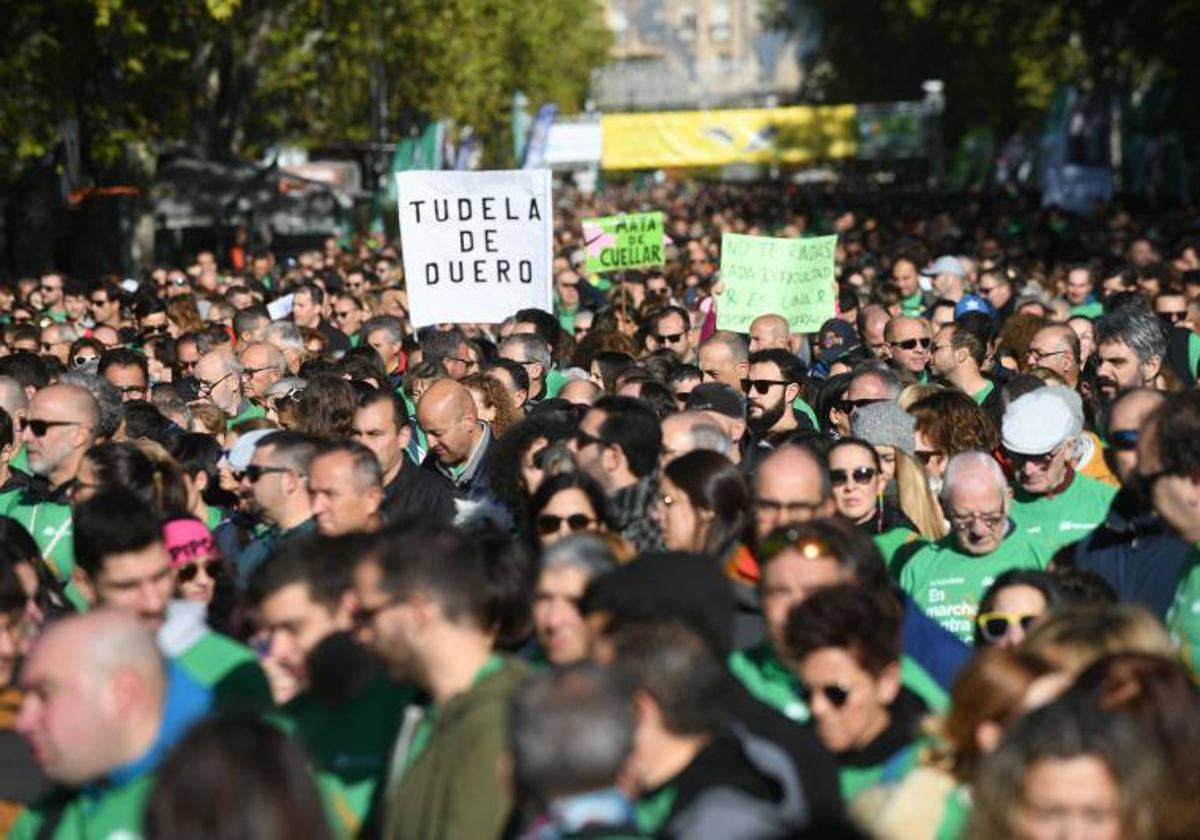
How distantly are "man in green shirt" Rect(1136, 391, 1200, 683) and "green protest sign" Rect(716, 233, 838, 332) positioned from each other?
27.3 ft

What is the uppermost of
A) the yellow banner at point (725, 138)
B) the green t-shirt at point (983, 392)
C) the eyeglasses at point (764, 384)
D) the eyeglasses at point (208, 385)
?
the eyeglasses at point (764, 384)

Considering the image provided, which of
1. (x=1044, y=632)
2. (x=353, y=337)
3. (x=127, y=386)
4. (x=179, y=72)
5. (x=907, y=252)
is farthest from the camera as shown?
(x=179, y=72)

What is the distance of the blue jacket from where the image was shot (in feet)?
22.0

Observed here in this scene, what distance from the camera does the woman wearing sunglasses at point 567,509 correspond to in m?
6.90

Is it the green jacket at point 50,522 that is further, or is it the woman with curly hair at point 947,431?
the woman with curly hair at point 947,431

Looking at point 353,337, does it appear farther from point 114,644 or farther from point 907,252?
point 114,644

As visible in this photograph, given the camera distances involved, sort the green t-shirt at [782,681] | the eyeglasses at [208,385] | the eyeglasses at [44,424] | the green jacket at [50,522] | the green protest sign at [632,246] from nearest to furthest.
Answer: the green t-shirt at [782,681] → the green jacket at [50,522] → the eyeglasses at [44,424] → the eyeglasses at [208,385] → the green protest sign at [632,246]

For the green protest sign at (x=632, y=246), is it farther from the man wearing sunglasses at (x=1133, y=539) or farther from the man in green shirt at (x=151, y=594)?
the man in green shirt at (x=151, y=594)

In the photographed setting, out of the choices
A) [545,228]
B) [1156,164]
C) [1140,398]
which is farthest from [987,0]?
[1140,398]

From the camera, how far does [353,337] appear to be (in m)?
16.5

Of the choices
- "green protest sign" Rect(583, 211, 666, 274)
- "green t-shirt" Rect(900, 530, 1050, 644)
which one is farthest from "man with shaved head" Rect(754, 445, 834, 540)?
"green protest sign" Rect(583, 211, 666, 274)

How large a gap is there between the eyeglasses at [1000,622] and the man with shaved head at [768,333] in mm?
6698

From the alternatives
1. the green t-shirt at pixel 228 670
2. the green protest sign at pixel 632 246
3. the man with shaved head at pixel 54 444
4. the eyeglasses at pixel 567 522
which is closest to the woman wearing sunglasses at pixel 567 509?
the eyeglasses at pixel 567 522

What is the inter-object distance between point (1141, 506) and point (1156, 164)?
40259 millimetres
